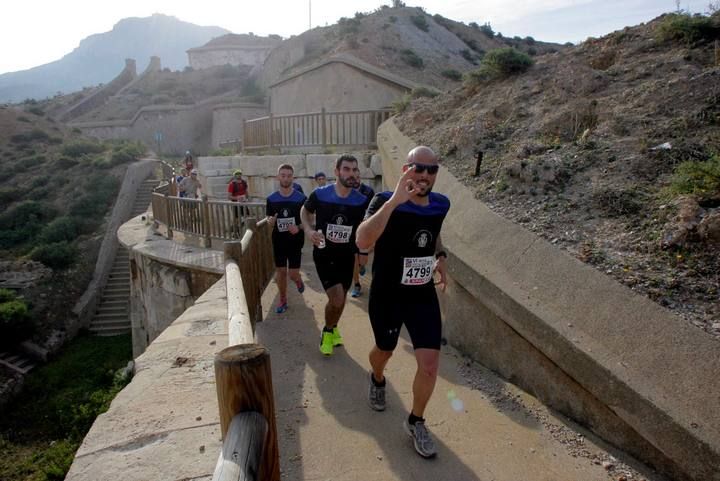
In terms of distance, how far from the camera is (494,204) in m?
5.17

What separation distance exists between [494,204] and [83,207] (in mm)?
28204

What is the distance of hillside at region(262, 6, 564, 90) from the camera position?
24.2m

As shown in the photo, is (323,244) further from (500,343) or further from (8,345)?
(8,345)

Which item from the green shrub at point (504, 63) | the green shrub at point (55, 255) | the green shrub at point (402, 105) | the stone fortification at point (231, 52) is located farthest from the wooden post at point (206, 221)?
the stone fortification at point (231, 52)

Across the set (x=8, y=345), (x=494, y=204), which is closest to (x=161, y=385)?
(x=494, y=204)

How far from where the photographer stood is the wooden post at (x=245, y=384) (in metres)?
1.49

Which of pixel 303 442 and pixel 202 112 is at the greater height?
pixel 202 112

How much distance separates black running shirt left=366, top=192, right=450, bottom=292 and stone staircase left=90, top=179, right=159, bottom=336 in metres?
19.0

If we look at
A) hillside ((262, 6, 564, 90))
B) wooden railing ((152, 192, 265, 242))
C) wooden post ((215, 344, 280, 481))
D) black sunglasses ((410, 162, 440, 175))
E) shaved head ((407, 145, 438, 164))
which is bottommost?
wooden railing ((152, 192, 265, 242))

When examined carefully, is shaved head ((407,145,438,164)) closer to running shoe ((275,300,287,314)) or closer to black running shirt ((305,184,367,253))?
black running shirt ((305,184,367,253))

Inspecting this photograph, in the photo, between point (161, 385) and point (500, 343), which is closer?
point (161, 385)

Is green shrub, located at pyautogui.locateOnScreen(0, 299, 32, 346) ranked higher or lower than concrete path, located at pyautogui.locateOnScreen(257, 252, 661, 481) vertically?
lower

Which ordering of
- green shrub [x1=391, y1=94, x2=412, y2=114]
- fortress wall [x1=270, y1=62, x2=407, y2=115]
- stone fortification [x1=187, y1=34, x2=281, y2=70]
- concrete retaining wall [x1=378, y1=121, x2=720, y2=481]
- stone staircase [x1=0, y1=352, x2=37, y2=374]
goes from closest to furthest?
concrete retaining wall [x1=378, y1=121, x2=720, y2=481] → green shrub [x1=391, y1=94, x2=412, y2=114] → stone staircase [x1=0, y1=352, x2=37, y2=374] → fortress wall [x1=270, y1=62, x2=407, y2=115] → stone fortification [x1=187, y1=34, x2=281, y2=70]

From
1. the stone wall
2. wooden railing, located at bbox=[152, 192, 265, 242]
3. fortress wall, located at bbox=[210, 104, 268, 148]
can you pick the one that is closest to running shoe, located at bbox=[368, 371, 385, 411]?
wooden railing, located at bbox=[152, 192, 265, 242]
